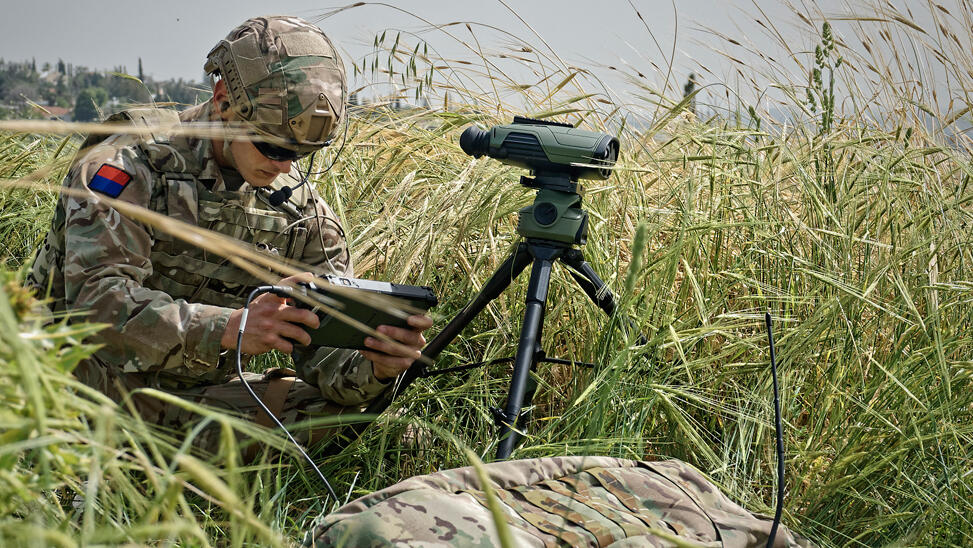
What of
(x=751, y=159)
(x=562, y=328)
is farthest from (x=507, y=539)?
(x=751, y=159)

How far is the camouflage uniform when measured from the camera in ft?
7.43

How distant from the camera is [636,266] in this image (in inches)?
41.5

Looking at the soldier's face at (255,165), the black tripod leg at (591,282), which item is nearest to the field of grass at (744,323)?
the black tripod leg at (591,282)

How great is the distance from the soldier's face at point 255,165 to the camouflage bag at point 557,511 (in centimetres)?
112

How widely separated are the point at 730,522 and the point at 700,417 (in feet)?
2.53

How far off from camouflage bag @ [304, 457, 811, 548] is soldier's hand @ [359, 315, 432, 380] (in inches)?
24.8

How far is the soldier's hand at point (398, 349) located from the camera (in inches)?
91.0

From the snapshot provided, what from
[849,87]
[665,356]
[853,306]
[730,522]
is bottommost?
[730,522]

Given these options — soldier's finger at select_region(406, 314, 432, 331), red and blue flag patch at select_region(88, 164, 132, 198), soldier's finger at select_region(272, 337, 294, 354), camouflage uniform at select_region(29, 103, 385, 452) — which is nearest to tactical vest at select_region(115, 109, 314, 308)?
camouflage uniform at select_region(29, 103, 385, 452)

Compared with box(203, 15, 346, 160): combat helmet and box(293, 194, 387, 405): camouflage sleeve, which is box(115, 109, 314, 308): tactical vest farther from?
box(203, 15, 346, 160): combat helmet

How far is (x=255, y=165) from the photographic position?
246cm

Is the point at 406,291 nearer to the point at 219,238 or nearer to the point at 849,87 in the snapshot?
the point at 219,238

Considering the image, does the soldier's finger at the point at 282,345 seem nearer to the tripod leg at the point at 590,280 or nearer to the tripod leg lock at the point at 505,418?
the tripod leg lock at the point at 505,418

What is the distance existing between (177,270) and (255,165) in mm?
433
